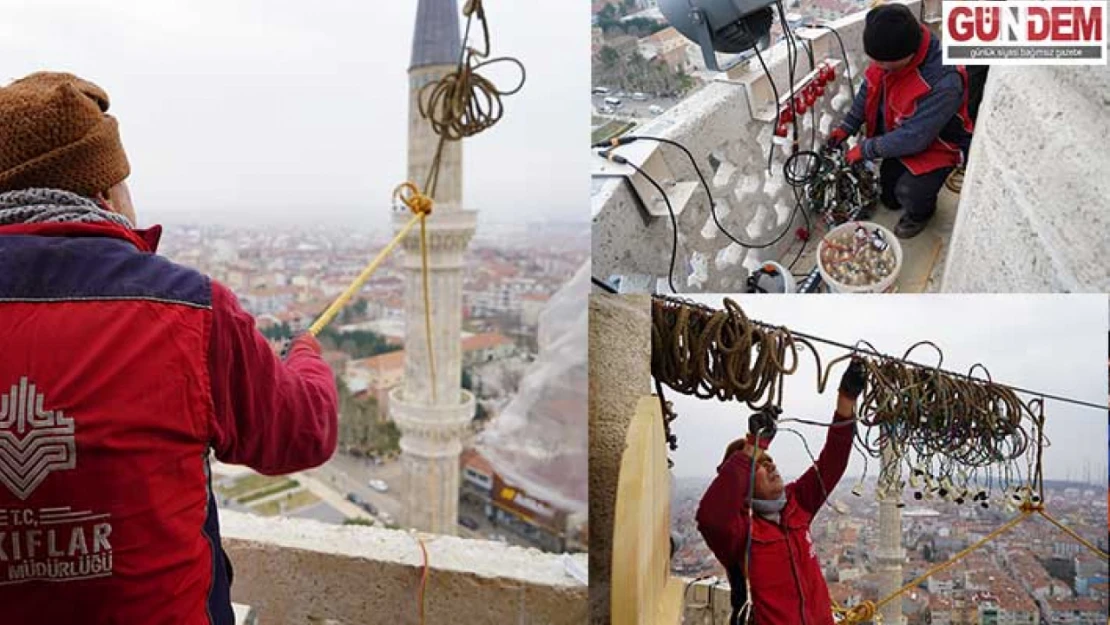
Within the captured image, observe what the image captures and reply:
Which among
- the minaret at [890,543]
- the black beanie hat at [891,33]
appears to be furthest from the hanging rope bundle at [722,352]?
the black beanie hat at [891,33]

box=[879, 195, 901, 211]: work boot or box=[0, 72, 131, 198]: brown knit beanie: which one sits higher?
box=[0, 72, 131, 198]: brown knit beanie

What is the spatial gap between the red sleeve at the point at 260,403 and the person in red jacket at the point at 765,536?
73cm

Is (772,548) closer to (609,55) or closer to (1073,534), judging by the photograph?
(1073,534)

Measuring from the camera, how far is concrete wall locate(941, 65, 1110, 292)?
1.32 metres

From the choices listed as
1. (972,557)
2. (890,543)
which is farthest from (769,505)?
(972,557)

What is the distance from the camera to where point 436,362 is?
22.5 ft

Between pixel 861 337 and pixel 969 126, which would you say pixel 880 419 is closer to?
pixel 861 337

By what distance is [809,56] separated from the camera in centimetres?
141

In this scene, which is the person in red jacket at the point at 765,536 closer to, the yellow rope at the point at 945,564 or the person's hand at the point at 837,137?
the yellow rope at the point at 945,564

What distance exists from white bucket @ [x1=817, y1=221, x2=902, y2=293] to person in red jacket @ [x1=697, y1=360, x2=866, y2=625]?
12.2 inches

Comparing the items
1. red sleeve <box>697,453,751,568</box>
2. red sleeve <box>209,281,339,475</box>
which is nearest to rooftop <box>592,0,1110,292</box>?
red sleeve <box>697,453,751,568</box>

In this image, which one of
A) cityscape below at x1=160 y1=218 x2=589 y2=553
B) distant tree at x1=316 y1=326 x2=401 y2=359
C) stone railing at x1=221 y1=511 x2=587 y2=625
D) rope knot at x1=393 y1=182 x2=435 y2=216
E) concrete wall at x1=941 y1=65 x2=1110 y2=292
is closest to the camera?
concrete wall at x1=941 y1=65 x2=1110 y2=292

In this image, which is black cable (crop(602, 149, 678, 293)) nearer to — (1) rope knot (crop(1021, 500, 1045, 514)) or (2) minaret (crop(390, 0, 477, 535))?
(1) rope knot (crop(1021, 500, 1045, 514))

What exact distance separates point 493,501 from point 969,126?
539cm
